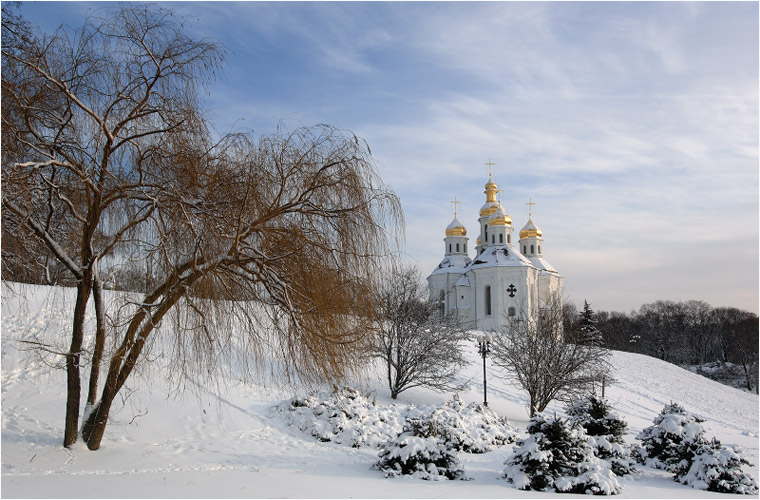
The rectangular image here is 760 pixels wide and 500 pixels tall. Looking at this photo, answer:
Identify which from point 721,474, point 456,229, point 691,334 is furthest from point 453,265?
point 721,474

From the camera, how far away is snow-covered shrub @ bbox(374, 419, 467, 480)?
1024 cm

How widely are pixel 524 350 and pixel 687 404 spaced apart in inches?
672

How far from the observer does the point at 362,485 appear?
9.10 metres

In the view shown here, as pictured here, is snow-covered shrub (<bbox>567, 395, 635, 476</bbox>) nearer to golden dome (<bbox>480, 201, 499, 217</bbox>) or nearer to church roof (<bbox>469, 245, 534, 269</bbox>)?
church roof (<bbox>469, 245, 534, 269</bbox>)

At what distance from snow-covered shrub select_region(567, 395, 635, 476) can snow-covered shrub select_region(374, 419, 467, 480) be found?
2.32 m

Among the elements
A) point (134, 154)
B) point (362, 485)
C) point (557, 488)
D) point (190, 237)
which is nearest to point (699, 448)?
point (557, 488)

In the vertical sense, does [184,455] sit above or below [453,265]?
below

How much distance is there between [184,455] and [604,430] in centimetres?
779

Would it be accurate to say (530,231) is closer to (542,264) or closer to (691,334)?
(542,264)

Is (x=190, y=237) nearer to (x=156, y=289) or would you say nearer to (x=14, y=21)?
(x=156, y=289)

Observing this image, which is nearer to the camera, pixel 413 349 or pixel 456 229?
pixel 413 349

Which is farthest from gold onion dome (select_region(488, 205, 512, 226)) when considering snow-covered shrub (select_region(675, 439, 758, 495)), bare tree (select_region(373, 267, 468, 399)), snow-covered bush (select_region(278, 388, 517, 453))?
snow-covered shrub (select_region(675, 439, 758, 495))

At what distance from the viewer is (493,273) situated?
176 feet

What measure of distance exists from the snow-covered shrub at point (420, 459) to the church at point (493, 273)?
37.3 meters
